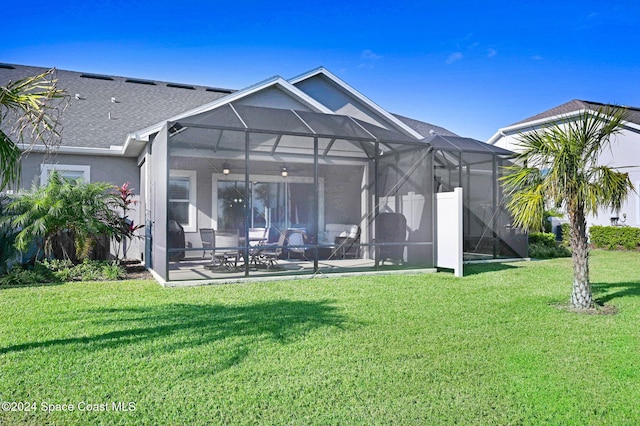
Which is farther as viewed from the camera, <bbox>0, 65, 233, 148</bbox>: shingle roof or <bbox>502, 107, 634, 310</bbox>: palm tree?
<bbox>0, 65, 233, 148</bbox>: shingle roof

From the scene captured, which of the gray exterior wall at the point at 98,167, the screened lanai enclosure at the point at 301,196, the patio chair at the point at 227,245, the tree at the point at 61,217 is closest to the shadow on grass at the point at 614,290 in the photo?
the screened lanai enclosure at the point at 301,196

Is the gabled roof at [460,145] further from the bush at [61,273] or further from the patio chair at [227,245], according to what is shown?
the bush at [61,273]

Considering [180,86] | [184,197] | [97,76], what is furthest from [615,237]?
[97,76]

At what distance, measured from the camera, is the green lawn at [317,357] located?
3.42 meters

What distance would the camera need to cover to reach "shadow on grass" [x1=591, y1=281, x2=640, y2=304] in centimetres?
780

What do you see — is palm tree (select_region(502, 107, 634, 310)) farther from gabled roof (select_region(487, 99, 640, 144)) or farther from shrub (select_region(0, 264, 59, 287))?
gabled roof (select_region(487, 99, 640, 144))

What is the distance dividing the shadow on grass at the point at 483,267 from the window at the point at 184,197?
7.03 m

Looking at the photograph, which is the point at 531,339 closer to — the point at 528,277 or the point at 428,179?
the point at 528,277

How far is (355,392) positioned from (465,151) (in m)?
9.77

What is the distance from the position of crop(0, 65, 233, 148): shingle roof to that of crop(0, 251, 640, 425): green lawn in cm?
630

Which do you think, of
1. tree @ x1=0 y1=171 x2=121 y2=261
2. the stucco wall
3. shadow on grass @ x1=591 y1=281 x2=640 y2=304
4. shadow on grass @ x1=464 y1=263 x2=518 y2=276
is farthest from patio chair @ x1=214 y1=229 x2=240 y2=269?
the stucco wall

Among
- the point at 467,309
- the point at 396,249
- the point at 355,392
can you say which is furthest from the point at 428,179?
the point at 355,392

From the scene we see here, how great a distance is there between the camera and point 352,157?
13.0 meters

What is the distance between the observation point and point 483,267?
38.2ft
